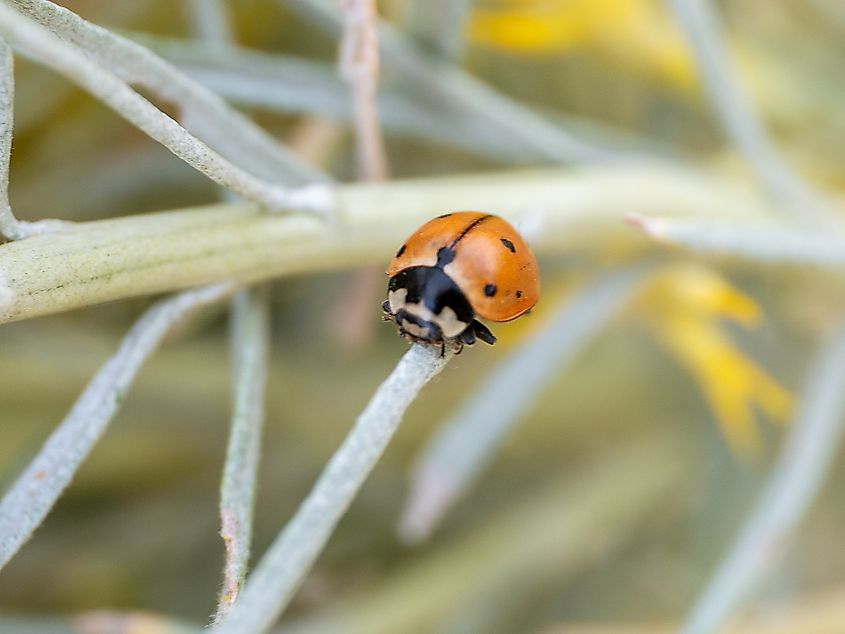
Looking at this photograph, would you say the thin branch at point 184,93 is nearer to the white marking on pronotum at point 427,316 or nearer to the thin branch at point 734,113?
the white marking on pronotum at point 427,316

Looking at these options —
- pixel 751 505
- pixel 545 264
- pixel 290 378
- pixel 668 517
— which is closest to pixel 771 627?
pixel 751 505

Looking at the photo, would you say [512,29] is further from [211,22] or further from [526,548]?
[526,548]

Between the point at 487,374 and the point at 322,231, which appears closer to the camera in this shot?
the point at 322,231

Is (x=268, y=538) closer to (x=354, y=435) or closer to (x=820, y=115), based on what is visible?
(x=354, y=435)

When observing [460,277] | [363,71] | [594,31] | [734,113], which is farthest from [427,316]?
[594,31]

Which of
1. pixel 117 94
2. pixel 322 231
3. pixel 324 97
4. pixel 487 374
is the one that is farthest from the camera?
pixel 487 374

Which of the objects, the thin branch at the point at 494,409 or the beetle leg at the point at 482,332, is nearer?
the beetle leg at the point at 482,332

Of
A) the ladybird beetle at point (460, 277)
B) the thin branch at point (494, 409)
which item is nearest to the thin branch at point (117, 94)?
the ladybird beetle at point (460, 277)
